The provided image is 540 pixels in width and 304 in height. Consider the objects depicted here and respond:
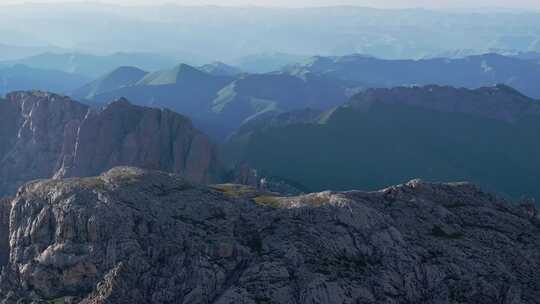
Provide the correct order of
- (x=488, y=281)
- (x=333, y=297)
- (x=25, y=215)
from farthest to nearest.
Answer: (x=25, y=215), (x=488, y=281), (x=333, y=297)

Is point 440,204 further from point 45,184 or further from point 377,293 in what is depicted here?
point 45,184

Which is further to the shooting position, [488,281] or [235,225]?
[235,225]

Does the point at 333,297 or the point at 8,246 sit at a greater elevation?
the point at 333,297

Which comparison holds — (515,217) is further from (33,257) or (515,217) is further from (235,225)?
(33,257)

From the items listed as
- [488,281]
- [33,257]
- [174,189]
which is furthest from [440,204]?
[33,257]

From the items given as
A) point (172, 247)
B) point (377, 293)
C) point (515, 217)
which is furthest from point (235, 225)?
point (515, 217)

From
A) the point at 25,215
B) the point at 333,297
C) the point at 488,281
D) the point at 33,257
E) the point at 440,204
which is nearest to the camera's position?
the point at 333,297
